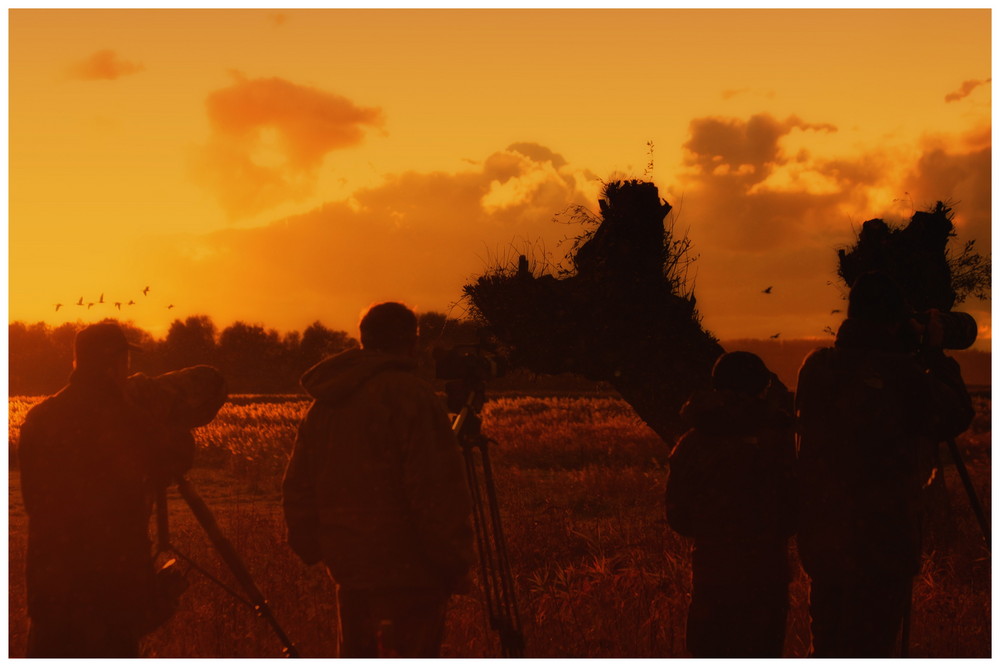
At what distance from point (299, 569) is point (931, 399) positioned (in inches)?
257

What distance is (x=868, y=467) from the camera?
4.20 metres

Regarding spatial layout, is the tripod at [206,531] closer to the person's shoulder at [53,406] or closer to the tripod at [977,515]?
the person's shoulder at [53,406]

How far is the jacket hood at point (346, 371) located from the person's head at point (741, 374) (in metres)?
1.60

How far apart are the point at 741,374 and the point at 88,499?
10.8 ft

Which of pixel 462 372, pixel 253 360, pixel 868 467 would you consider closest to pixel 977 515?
pixel 868 467

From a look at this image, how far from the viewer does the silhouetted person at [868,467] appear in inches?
163

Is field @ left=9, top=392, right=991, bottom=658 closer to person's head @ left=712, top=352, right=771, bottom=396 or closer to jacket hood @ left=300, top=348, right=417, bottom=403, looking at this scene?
person's head @ left=712, top=352, right=771, bottom=396

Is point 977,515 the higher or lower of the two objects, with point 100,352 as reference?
lower

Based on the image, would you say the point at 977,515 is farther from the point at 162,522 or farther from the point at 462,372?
the point at 162,522

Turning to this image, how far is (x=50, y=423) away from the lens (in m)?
4.09

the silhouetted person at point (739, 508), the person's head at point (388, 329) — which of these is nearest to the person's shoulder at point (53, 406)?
the person's head at point (388, 329)

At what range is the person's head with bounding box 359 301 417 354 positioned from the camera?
3.95 meters

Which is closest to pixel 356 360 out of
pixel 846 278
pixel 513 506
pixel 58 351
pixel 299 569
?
pixel 299 569

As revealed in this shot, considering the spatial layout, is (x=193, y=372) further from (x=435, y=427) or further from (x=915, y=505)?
(x=915, y=505)
